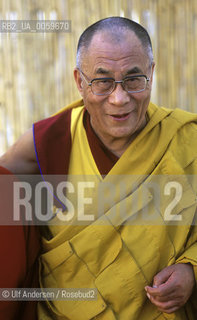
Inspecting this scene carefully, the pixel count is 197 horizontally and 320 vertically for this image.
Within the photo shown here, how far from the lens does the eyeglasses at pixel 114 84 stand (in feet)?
5.58

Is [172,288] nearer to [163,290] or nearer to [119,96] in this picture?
[163,290]

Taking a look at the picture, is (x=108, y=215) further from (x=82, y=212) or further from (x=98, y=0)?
(x=98, y=0)

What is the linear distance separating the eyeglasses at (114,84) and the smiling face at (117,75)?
15mm

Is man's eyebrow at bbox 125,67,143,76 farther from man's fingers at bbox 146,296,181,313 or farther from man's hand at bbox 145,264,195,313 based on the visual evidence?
man's fingers at bbox 146,296,181,313

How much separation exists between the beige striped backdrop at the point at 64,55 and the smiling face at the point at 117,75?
0.79 metres

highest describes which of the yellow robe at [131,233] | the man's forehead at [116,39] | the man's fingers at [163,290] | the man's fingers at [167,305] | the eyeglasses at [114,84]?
the man's forehead at [116,39]

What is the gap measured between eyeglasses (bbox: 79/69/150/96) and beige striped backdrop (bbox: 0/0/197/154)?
2.83ft

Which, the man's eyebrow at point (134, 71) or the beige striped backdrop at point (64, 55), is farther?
the beige striped backdrop at point (64, 55)

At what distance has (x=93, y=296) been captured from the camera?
5.76 feet

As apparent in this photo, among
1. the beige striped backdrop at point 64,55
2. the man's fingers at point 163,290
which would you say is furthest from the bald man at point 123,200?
the beige striped backdrop at point 64,55

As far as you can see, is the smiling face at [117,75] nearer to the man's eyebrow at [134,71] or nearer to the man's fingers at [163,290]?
the man's eyebrow at [134,71]

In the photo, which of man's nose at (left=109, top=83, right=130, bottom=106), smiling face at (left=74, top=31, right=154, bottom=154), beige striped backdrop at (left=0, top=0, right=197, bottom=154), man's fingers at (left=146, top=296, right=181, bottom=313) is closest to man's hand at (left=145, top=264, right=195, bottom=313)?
man's fingers at (left=146, top=296, right=181, bottom=313)

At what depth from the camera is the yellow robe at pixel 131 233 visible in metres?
1.73

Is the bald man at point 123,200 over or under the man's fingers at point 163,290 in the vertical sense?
over
